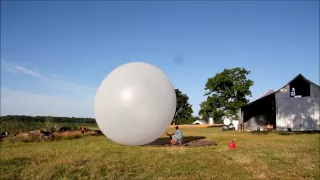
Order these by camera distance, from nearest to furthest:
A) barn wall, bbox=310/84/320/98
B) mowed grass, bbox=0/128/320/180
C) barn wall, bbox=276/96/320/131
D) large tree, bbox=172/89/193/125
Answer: mowed grass, bbox=0/128/320/180 → barn wall, bbox=276/96/320/131 → barn wall, bbox=310/84/320/98 → large tree, bbox=172/89/193/125

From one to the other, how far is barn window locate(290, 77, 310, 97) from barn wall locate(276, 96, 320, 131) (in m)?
1.78

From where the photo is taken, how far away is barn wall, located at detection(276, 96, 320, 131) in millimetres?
28172

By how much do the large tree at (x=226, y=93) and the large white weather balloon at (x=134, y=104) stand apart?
38614mm

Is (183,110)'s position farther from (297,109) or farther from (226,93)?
(297,109)

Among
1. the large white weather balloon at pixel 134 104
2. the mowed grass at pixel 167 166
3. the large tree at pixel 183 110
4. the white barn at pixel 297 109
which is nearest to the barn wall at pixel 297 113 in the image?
the white barn at pixel 297 109

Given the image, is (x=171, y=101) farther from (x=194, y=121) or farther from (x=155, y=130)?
(x=194, y=121)

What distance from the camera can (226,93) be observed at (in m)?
49.2

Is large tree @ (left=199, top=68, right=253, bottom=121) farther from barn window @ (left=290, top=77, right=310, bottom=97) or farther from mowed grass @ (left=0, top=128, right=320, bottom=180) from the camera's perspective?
mowed grass @ (left=0, top=128, right=320, bottom=180)

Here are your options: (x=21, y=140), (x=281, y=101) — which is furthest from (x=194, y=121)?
(x=21, y=140)

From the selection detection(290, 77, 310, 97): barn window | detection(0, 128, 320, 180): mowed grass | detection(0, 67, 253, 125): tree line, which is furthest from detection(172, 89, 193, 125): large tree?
detection(0, 128, 320, 180): mowed grass

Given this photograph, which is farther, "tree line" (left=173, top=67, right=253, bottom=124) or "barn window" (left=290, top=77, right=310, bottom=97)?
"tree line" (left=173, top=67, right=253, bottom=124)

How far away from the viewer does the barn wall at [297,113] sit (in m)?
28.2

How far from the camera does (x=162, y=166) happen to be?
8891 mm

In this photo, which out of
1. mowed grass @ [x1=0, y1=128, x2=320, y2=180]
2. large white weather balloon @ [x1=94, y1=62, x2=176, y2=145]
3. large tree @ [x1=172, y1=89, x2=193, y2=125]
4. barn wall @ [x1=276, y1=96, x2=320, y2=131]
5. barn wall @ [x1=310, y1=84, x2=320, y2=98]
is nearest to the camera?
mowed grass @ [x1=0, y1=128, x2=320, y2=180]
